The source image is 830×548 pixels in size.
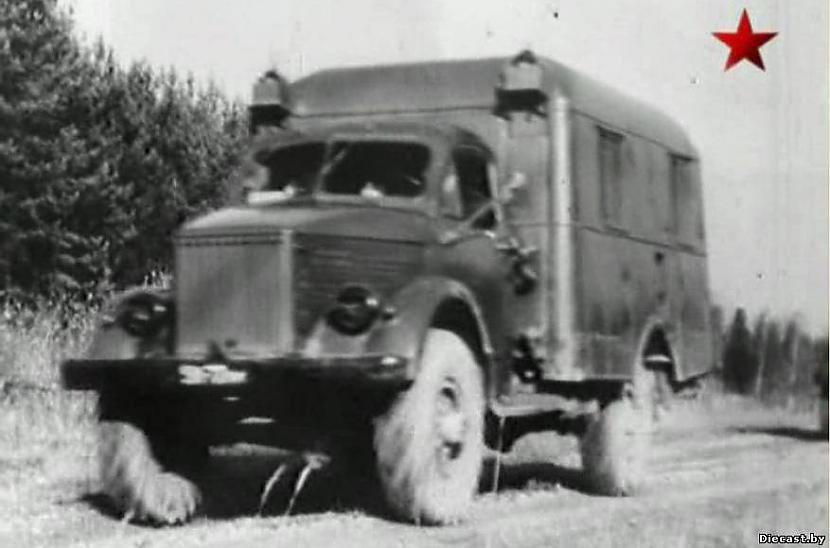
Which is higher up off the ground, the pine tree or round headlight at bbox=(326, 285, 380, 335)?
the pine tree

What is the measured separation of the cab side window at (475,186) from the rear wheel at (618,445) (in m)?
2.12

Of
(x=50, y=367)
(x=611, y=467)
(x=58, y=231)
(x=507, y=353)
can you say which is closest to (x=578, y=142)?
(x=507, y=353)

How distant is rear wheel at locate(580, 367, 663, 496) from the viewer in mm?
11250

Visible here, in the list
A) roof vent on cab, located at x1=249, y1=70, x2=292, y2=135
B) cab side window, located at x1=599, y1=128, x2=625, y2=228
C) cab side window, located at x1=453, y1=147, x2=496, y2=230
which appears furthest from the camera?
cab side window, located at x1=599, y1=128, x2=625, y2=228

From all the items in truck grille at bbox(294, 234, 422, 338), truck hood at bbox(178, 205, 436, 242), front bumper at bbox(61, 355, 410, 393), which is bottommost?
front bumper at bbox(61, 355, 410, 393)

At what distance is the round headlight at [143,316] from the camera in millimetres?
8680

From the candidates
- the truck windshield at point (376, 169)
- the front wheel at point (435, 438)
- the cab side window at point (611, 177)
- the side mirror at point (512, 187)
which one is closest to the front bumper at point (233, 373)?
the front wheel at point (435, 438)

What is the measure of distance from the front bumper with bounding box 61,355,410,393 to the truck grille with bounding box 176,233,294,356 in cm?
10

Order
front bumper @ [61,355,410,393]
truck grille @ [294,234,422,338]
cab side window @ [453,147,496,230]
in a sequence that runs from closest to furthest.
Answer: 1. front bumper @ [61,355,410,393]
2. truck grille @ [294,234,422,338]
3. cab side window @ [453,147,496,230]

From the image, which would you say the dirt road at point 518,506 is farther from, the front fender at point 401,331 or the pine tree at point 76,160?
the pine tree at point 76,160

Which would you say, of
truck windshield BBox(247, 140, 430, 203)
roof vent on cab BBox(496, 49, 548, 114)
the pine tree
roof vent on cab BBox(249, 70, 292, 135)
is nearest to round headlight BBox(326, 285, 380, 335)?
truck windshield BBox(247, 140, 430, 203)

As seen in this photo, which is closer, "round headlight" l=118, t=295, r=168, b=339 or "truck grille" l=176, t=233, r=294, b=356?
"truck grille" l=176, t=233, r=294, b=356

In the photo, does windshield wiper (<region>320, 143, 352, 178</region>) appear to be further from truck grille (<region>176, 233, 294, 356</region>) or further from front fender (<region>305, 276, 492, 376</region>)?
truck grille (<region>176, 233, 294, 356</region>)

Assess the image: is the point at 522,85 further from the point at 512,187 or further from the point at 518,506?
the point at 518,506
